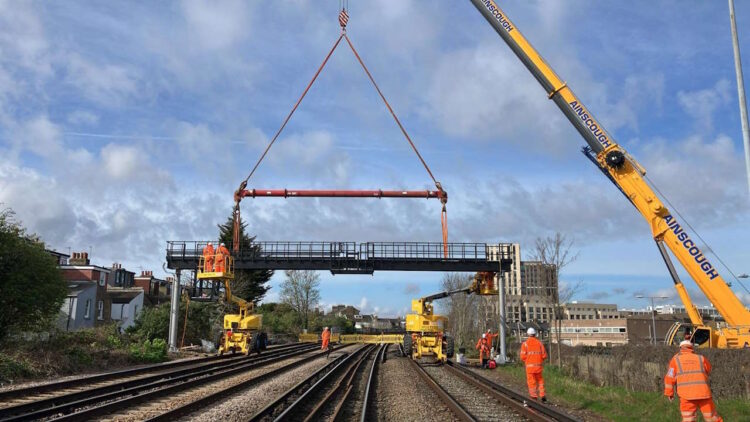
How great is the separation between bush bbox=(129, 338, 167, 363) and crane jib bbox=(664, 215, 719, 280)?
22.2 metres

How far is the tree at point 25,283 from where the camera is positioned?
20781mm

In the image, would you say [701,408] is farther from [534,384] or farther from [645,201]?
[645,201]

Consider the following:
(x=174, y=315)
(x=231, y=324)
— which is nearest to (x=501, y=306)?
(x=231, y=324)

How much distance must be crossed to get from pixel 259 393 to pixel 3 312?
1185 cm

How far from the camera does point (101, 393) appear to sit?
14414 millimetres

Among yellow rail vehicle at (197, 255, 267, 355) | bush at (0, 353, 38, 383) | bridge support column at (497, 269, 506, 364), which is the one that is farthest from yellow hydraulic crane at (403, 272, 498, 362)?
bush at (0, 353, 38, 383)

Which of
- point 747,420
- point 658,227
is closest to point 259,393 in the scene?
point 747,420

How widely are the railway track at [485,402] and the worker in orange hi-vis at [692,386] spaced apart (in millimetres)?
2635

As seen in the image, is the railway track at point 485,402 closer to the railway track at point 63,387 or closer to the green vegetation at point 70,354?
the railway track at point 63,387

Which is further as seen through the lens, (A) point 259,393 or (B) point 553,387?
(B) point 553,387

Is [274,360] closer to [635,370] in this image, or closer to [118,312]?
[635,370]

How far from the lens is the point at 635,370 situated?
18000 mm

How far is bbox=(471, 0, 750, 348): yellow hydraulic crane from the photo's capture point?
21.3m

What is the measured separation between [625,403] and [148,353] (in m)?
19.8
